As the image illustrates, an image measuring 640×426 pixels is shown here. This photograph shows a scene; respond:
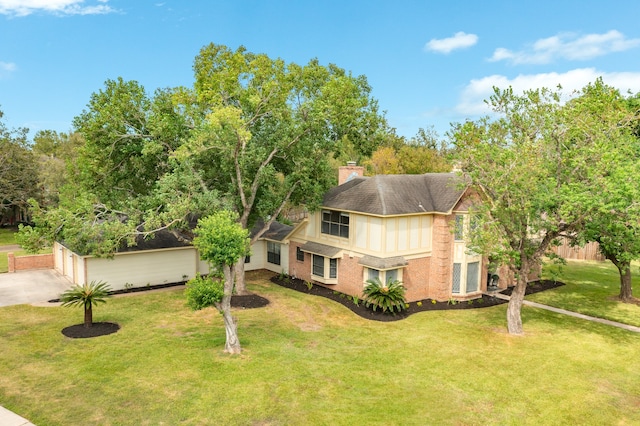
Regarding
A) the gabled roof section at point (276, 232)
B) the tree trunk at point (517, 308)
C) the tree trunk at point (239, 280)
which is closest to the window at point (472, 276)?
the tree trunk at point (517, 308)

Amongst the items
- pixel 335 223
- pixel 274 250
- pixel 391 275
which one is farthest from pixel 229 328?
pixel 274 250

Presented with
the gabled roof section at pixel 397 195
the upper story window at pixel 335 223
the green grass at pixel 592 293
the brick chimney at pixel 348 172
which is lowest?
the green grass at pixel 592 293

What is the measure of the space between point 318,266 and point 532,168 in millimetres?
13207

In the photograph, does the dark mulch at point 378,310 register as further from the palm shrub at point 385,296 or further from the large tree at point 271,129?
the large tree at point 271,129

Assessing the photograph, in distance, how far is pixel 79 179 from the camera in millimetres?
25391

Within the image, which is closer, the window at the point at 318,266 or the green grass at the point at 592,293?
the green grass at the point at 592,293

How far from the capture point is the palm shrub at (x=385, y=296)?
21.3 m

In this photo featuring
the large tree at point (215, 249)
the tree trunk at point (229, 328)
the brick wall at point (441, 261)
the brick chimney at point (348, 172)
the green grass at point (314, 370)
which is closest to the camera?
the green grass at point (314, 370)

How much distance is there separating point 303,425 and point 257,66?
1629 cm

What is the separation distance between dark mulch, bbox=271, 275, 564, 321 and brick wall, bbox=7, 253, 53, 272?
1515 centimetres

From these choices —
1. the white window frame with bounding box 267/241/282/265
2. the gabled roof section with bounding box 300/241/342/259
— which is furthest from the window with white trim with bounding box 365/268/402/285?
the white window frame with bounding box 267/241/282/265

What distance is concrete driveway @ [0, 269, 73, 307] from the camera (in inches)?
886

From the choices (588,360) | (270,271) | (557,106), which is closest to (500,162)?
(557,106)

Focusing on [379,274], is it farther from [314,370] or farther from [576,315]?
[576,315]
